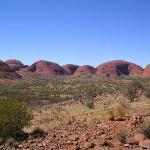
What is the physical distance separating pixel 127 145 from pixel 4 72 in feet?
261

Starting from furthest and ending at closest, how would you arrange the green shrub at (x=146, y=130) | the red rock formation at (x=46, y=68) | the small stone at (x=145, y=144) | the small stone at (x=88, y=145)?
the red rock formation at (x=46, y=68)
the green shrub at (x=146, y=130)
the small stone at (x=88, y=145)
the small stone at (x=145, y=144)

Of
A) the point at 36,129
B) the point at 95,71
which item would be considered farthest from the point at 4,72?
the point at 36,129

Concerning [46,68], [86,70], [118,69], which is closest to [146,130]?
[118,69]

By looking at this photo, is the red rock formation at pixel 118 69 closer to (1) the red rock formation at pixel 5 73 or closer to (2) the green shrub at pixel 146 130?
(1) the red rock formation at pixel 5 73

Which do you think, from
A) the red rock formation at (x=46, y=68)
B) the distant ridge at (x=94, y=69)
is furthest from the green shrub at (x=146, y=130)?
the red rock formation at (x=46, y=68)

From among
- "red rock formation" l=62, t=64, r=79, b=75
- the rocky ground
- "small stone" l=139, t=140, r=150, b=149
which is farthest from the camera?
"red rock formation" l=62, t=64, r=79, b=75

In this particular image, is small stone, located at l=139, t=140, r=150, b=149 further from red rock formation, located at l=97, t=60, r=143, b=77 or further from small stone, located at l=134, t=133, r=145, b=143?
red rock formation, located at l=97, t=60, r=143, b=77

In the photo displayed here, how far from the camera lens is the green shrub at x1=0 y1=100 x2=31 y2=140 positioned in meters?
17.0

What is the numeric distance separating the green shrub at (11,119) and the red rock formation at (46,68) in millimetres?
115141

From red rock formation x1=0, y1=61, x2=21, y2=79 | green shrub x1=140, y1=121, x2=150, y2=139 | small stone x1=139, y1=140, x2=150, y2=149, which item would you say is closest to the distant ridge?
red rock formation x1=0, y1=61, x2=21, y2=79

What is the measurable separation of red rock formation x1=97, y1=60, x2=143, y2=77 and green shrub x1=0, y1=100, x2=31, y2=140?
351ft

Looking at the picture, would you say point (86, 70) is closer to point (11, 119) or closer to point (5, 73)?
point (5, 73)

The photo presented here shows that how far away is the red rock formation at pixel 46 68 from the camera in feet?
444

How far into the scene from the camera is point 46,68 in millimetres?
A: 137000
